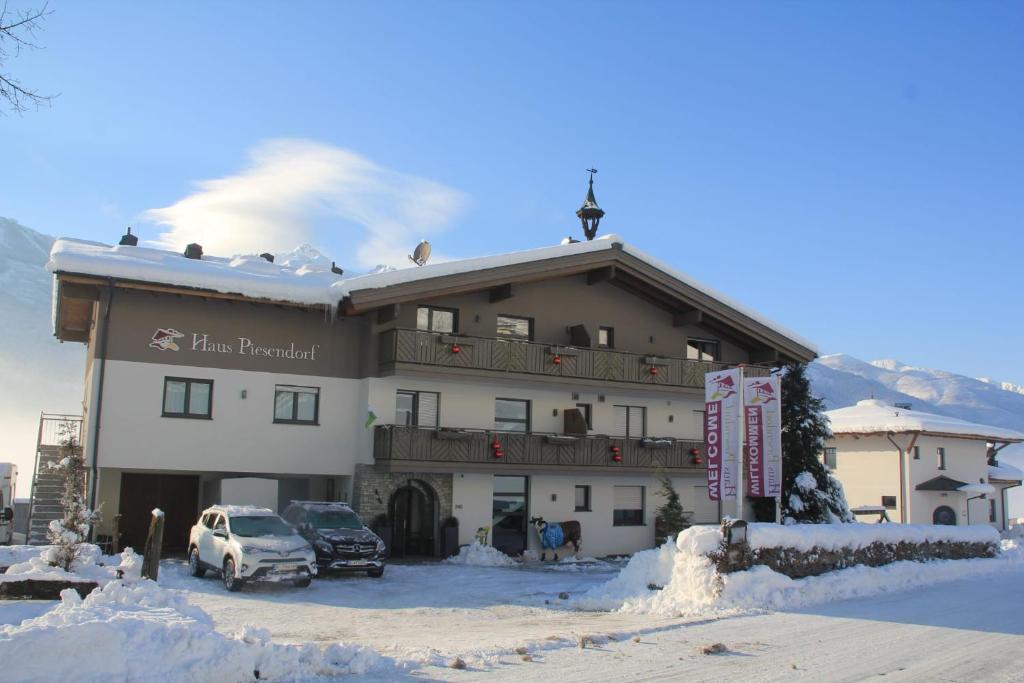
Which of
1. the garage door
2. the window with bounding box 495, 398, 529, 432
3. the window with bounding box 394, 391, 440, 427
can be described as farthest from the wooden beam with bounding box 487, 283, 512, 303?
the garage door

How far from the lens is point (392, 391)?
28.0 meters

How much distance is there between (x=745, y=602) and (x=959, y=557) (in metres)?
10.4

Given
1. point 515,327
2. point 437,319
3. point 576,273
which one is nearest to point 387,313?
point 437,319

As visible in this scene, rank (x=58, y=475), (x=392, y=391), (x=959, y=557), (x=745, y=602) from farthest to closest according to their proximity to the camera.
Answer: (x=392, y=391) → (x=58, y=475) → (x=959, y=557) → (x=745, y=602)

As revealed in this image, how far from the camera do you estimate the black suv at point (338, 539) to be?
824 inches

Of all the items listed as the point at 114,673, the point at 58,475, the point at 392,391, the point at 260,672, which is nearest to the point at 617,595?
the point at 260,672

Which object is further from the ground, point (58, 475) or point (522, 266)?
point (522, 266)

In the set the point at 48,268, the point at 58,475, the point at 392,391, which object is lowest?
the point at 58,475

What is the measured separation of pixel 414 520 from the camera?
94.1 ft

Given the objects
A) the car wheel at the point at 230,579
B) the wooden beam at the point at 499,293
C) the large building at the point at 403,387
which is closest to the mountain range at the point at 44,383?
the large building at the point at 403,387

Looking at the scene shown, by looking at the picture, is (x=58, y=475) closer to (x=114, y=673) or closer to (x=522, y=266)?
(x=522, y=266)

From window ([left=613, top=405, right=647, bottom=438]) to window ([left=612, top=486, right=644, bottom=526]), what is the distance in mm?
1881

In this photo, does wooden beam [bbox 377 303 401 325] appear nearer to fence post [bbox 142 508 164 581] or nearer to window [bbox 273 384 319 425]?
window [bbox 273 384 319 425]

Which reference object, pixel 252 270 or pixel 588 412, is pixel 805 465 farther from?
pixel 252 270
